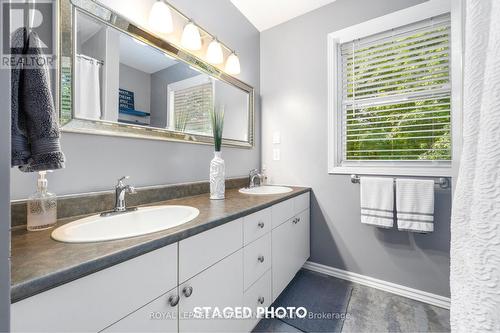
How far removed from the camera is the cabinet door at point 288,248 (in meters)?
1.37

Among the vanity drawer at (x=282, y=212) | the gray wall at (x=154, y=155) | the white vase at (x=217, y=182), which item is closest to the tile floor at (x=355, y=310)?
the vanity drawer at (x=282, y=212)

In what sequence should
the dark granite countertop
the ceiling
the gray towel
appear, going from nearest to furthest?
the dark granite countertop → the gray towel → the ceiling

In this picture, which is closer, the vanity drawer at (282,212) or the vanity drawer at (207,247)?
the vanity drawer at (207,247)

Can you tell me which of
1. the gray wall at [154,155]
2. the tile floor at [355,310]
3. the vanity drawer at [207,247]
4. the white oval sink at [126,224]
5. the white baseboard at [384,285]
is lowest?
the tile floor at [355,310]

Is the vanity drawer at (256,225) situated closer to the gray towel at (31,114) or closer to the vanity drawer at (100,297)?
the vanity drawer at (100,297)

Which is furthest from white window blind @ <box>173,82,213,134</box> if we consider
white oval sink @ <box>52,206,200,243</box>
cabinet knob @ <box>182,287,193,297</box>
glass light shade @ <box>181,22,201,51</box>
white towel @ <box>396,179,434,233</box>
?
white towel @ <box>396,179,434,233</box>

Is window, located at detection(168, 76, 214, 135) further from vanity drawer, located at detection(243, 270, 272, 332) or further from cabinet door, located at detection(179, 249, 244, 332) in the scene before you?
vanity drawer, located at detection(243, 270, 272, 332)

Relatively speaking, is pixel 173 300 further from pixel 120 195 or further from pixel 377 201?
pixel 377 201

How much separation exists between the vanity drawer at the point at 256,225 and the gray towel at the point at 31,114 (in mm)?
761

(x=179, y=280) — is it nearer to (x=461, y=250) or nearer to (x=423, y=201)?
(x=461, y=250)

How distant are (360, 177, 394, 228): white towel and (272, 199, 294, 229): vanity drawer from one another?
56cm

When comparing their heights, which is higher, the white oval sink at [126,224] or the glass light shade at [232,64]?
the glass light shade at [232,64]

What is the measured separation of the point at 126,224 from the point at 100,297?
0.47 meters

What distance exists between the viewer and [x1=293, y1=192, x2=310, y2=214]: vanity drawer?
5.47 ft
